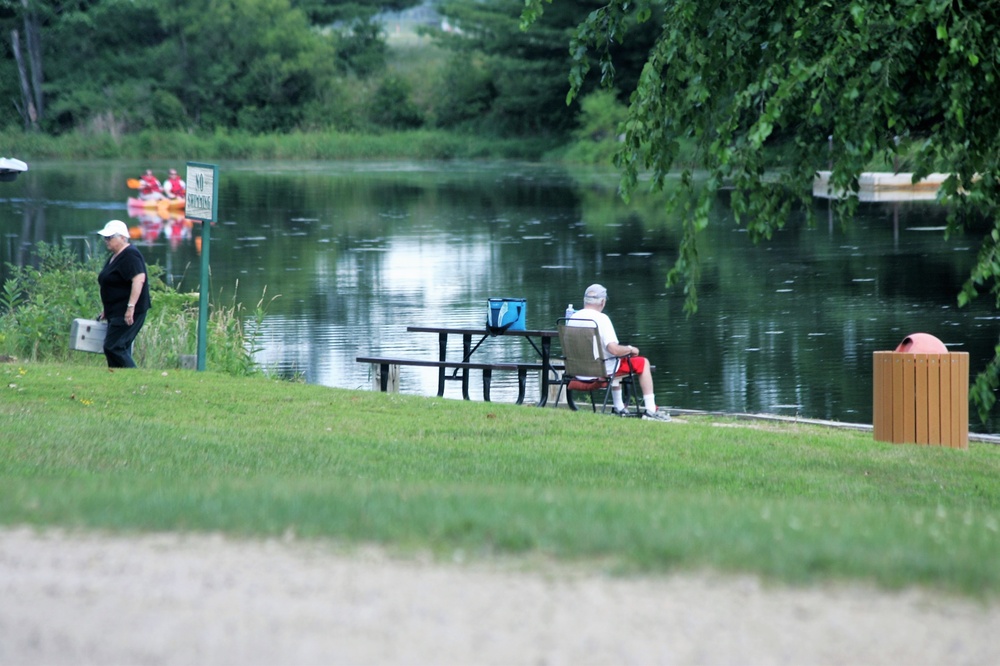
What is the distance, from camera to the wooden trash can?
11086 mm

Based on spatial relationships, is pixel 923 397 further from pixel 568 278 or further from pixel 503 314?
pixel 568 278

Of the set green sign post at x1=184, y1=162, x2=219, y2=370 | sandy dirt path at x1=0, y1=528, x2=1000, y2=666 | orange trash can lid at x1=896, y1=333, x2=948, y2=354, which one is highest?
green sign post at x1=184, y1=162, x2=219, y2=370

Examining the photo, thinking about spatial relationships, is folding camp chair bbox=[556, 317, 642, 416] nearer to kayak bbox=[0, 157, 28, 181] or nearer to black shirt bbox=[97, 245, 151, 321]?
black shirt bbox=[97, 245, 151, 321]

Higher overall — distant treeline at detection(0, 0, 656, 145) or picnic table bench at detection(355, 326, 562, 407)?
distant treeline at detection(0, 0, 656, 145)

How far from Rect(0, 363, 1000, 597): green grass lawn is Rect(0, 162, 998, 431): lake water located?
6.34ft

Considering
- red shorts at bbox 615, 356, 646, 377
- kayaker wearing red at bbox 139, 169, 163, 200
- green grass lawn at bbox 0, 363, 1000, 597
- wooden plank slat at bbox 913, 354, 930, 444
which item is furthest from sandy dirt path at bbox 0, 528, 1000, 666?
kayaker wearing red at bbox 139, 169, 163, 200

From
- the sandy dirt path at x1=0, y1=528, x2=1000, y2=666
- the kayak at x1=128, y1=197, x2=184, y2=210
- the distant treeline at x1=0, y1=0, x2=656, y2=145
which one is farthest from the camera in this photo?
the distant treeline at x1=0, y1=0, x2=656, y2=145

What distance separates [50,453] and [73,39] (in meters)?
81.3

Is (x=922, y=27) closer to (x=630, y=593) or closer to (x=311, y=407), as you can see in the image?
(x=630, y=593)

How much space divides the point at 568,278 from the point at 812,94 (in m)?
19.5

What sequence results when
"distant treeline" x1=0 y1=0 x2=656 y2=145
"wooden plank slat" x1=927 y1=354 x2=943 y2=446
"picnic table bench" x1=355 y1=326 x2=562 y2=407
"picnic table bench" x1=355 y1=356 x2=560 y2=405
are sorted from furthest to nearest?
"distant treeline" x1=0 y1=0 x2=656 y2=145, "picnic table bench" x1=355 y1=356 x2=560 y2=405, "picnic table bench" x1=355 y1=326 x2=562 y2=407, "wooden plank slat" x1=927 y1=354 x2=943 y2=446

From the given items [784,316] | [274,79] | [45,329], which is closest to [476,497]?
[45,329]

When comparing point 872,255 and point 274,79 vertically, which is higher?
point 274,79

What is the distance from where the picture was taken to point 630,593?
5.12m
